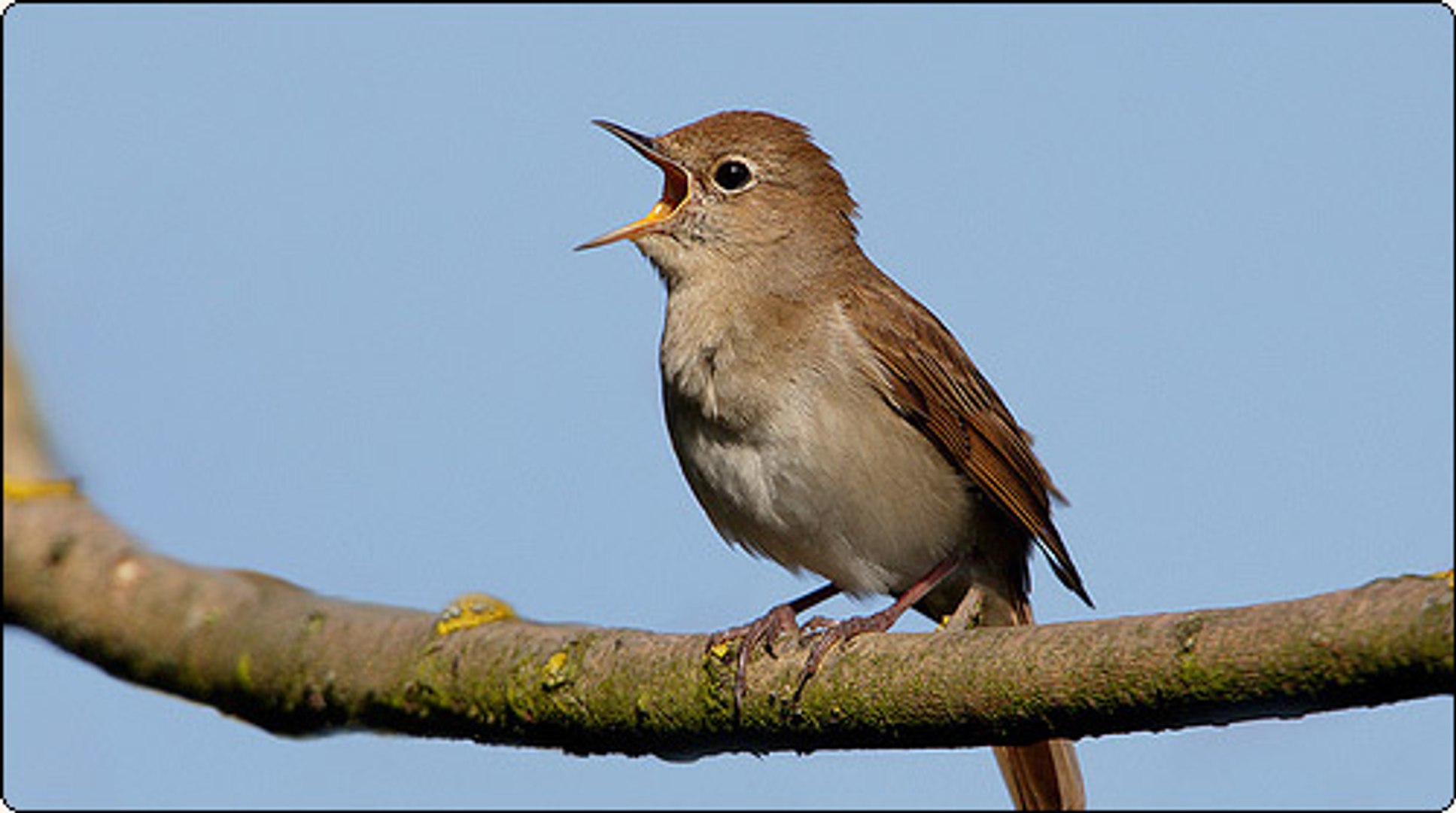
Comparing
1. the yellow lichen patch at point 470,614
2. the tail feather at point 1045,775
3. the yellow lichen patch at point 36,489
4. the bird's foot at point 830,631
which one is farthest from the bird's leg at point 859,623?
the yellow lichen patch at point 36,489

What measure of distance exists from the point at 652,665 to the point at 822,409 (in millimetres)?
1527

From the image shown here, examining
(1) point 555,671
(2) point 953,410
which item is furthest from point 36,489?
(2) point 953,410

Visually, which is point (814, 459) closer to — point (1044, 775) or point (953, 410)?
point (953, 410)

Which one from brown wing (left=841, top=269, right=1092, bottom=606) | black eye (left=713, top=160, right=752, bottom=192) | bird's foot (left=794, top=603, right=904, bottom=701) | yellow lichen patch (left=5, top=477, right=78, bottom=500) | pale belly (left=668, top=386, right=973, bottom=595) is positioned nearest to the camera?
bird's foot (left=794, top=603, right=904, bottom=701)

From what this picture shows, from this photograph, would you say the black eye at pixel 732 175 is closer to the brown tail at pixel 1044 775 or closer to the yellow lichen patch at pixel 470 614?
Answer: the brown tail at pixel 1044 775

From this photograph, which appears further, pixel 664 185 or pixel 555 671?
pixel 664 185

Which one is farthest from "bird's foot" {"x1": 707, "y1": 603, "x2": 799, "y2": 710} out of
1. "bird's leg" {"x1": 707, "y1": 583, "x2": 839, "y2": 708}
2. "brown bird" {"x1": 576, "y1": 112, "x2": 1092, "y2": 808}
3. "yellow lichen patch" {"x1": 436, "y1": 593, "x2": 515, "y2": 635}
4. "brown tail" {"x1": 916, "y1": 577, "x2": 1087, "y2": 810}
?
"brown tail" {"x1": 916, "y1": 577, "x2": 1087, "y2": 810}

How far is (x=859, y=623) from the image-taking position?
14.8 ft

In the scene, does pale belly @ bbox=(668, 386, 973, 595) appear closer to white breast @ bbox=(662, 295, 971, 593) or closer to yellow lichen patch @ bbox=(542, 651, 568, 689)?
white breast @ bbox=(662, 295, 971, 593)

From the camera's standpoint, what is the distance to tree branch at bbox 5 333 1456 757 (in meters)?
2.91

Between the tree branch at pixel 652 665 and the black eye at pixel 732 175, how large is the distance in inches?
Answer: 86.4

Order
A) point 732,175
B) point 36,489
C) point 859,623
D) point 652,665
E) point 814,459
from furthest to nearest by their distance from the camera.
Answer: point 732,175 → point 814,459 → point 36,489 → point 859,623 → point 652,665

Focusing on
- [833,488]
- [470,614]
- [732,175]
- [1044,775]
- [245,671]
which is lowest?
[1044,775]

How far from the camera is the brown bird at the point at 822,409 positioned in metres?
5.45
